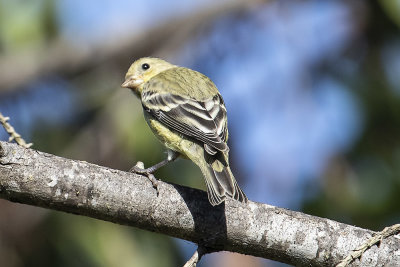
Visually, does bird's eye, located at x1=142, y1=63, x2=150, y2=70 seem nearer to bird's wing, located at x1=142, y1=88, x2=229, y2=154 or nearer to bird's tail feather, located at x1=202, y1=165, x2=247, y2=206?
bird's wing, located at x1=142, y1=88, x2=229, y2=154

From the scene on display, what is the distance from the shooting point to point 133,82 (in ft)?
21.1

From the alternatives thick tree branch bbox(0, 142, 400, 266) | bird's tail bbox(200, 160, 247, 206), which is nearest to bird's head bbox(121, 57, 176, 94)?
bird's tail bbox(200, 160, 247, 206)

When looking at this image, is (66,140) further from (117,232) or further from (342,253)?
(342,253)

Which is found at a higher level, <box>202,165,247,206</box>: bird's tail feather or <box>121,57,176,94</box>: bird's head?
<box>121,57,176,94</box>: bird's head

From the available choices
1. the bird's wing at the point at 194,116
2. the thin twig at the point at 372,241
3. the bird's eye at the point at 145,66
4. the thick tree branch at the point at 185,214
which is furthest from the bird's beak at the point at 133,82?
the thin twig at the point at 372,241

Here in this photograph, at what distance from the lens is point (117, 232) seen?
21.1ft

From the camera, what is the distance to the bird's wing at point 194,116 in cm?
473

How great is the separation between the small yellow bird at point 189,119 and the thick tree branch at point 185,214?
0.16m

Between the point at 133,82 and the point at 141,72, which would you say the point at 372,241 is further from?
the point at 141,72

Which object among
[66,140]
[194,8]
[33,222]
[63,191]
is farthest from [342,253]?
[194,8]

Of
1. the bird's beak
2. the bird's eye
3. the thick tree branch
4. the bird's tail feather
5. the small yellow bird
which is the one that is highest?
the bird's eye

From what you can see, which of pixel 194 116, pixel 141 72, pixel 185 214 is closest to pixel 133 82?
pixel 141 72

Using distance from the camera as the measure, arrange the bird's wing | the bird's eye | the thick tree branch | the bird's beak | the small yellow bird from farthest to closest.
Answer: the bird's eye
the bird's beak
the bird's wing
the small yellow bird
the thick tree branch

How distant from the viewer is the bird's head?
21.1 feet
